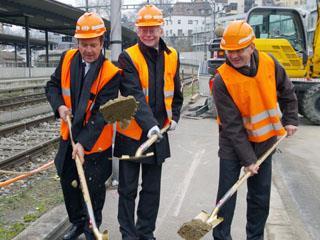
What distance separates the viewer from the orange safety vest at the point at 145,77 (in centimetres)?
417

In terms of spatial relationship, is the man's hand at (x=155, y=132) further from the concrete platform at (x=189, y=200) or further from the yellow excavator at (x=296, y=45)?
the yellow excavator at (x=296, y=45)

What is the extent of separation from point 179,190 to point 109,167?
2232 mm

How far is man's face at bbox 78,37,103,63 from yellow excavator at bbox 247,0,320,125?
10006mm

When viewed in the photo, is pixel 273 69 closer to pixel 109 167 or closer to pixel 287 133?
Result: pixel 287 133

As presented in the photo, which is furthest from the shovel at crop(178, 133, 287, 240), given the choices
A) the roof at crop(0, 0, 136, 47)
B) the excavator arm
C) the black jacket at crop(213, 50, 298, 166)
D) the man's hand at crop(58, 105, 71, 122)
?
the roof at crop(0, 0, 136, 47)

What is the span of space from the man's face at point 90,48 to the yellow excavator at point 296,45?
10006 millimetres

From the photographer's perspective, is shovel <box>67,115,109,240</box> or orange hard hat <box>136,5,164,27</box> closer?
shovel <box>67,115,109,240</box>

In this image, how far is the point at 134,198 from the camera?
4.32 m

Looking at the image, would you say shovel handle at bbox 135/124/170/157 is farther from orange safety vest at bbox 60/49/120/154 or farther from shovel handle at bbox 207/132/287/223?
shovel handle at bbox 207/132/287/223

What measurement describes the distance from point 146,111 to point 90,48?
0.70m

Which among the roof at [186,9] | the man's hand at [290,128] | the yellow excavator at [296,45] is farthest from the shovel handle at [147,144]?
the roof at [186,9]

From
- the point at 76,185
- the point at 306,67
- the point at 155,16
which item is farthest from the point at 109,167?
the point at 306,67

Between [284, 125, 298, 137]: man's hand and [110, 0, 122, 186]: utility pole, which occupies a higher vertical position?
[110, 0, 122, 186]: utility pole

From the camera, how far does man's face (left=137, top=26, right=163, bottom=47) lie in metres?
4.15
